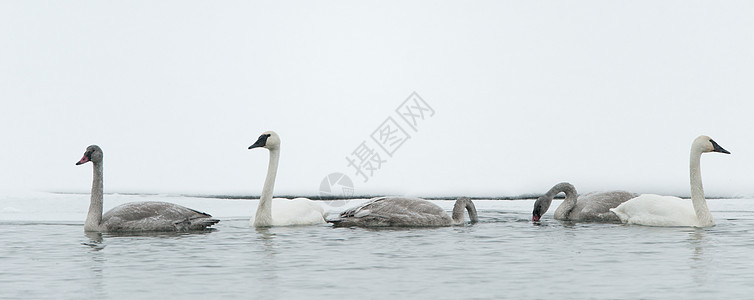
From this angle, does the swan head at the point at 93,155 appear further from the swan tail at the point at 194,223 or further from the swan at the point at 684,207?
the swan at the point at 684,207

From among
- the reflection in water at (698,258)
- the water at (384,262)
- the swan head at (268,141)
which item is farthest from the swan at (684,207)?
the swan head at (268,141)

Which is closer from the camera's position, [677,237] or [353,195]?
[677,237]

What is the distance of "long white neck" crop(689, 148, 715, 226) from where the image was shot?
13039 mm

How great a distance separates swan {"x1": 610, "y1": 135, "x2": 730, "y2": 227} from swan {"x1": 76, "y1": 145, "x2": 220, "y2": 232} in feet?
19.7

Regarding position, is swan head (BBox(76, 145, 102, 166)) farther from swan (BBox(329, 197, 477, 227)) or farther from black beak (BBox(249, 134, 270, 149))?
swan (BBox(329, 197, 477, 227))

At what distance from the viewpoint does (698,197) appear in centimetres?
1319

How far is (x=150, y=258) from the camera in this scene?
31.2ft

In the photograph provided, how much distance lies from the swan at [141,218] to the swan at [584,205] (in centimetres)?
513

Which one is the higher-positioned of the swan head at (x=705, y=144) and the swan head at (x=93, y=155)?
the swan head at (x=705, y=144)

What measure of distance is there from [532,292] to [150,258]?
408 centimetres

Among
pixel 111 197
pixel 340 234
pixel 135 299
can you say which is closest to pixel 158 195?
pixel 111 197

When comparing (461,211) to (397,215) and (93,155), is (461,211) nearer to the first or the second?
(397,215)

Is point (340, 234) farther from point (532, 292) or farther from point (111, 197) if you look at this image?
point (111, 197)

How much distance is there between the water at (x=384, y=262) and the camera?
7.48m
